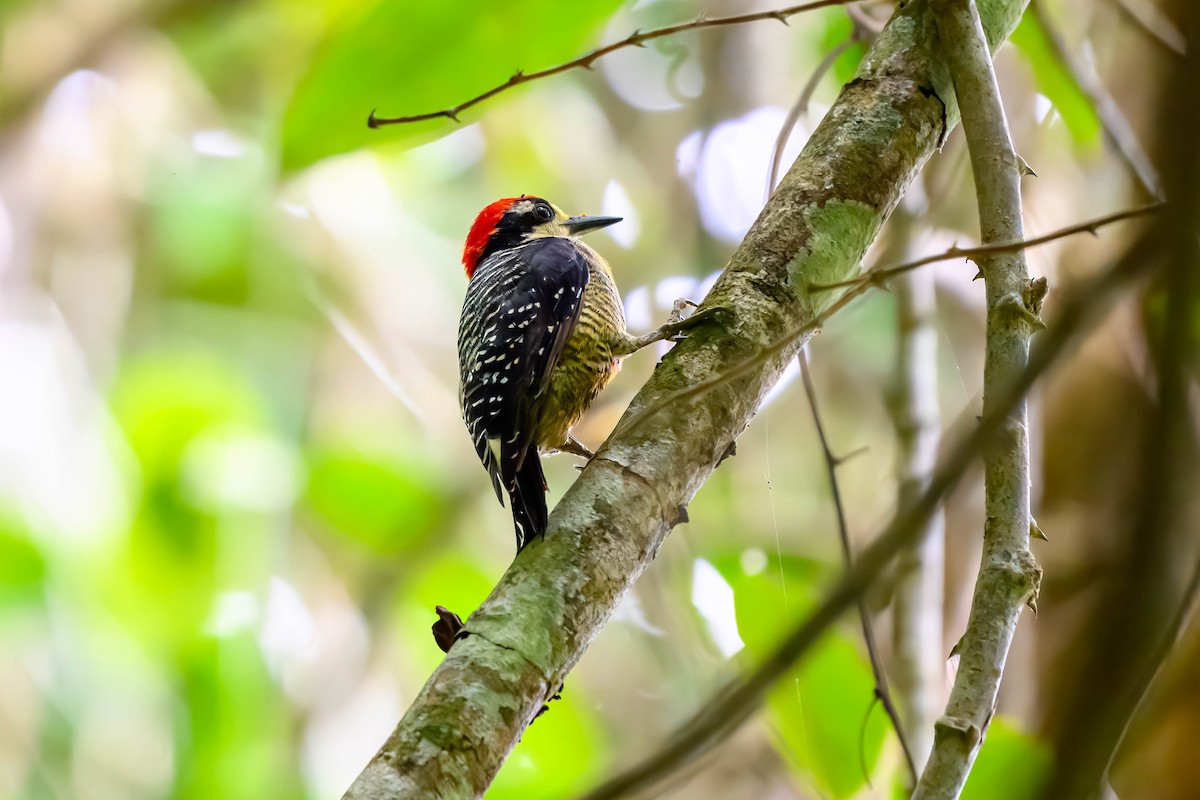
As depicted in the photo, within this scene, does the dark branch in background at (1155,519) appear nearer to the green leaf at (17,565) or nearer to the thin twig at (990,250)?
the thin twig at (990,250)

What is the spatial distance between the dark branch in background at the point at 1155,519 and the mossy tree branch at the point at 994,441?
0.38m

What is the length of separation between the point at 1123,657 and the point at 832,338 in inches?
161

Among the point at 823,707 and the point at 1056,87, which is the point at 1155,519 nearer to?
the point at 823,707

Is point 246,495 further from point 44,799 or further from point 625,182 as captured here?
point 625,182

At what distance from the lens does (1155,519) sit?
542 millimetres

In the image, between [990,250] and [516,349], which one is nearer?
[990,250]

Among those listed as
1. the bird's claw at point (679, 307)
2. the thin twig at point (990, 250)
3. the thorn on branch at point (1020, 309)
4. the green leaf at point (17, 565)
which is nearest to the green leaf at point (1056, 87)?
the bird's claw at point (679, 307)

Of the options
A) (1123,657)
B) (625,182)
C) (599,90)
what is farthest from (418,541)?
(1123,657)

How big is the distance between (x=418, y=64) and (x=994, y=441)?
1964 mm

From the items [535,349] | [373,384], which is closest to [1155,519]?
[535,349]

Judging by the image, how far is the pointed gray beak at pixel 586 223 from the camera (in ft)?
13.7

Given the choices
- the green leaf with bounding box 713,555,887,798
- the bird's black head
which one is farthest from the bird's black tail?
the bird's black head

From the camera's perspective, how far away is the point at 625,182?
5898 millimetres

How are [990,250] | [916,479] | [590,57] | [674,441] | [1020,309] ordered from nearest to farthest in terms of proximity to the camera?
[990,250], [1020,309], [674,441], [590,57], [916,479]
